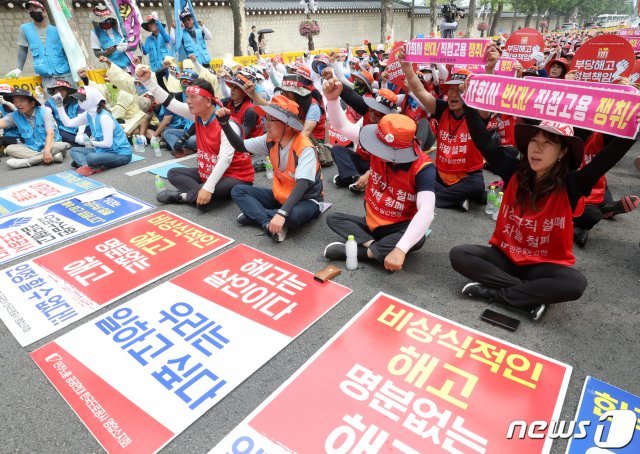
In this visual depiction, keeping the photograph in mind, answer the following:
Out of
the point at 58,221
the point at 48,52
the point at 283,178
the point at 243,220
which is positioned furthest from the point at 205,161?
the point at 48,52

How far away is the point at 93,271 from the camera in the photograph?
337 centimetres

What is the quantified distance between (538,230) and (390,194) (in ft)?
3.62

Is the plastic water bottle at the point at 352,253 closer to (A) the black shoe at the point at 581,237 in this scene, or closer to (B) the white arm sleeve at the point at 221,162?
(B) the white arm sleeve at the point at 221,162

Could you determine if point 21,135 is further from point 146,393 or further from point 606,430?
point 606,430

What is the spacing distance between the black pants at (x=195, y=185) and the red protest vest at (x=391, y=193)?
1.86 m

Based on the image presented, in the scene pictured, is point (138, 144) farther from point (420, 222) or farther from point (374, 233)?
point (420, 222)

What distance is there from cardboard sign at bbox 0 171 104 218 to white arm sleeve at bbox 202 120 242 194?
2156 mm

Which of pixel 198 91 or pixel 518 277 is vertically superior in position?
pixel 198 91

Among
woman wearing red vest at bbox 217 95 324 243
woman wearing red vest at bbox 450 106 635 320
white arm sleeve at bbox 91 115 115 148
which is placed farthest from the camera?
white arm sleeve at bbox 91 115 115 148

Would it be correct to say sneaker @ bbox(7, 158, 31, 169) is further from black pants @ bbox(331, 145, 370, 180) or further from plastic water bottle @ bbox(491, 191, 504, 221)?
plastic water bottle @ bbox(491, 191, 504, 221)

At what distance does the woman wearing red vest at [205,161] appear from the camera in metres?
4.21

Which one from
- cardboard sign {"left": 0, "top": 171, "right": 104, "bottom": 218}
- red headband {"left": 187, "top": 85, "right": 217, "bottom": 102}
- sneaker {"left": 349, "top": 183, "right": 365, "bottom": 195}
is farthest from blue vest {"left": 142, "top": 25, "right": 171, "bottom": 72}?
sneaker {"left": 349, "top": 183, "right": 365, "bottom": 195}

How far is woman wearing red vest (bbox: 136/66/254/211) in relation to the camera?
421cm

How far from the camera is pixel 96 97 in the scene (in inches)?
242
